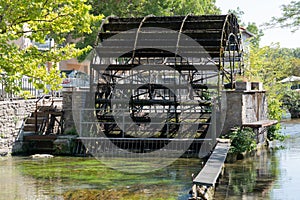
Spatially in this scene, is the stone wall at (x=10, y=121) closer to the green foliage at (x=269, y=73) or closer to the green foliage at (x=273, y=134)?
the green foliage at (x=273, y=134)

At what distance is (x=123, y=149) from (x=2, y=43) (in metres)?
7.18

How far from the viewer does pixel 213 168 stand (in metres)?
10.3

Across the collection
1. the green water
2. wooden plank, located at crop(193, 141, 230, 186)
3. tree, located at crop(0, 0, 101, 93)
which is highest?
tree, located at crop(0, 0, 101, 93)

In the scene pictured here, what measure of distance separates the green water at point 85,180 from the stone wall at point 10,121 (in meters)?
1.08

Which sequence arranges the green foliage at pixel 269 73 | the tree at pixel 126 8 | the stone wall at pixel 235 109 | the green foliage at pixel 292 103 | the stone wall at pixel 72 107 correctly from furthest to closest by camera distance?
1. the green foliage at pixel 292 103
2. the tree at pixel 126 8
3. the green foliage at pixel 269 73
4. the stone wall at pixel 72 107
5. the stone wall at pixel 235 109

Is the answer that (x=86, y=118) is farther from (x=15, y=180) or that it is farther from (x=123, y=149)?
(x=15, y=180)

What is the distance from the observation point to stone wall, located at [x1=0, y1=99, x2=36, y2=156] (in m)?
15.5

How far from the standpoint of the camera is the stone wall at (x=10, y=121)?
50.8 feet

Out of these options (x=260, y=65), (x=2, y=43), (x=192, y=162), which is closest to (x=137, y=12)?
(x=260, y=65)

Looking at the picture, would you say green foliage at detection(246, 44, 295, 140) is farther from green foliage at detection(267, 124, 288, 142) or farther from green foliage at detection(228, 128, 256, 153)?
green foliage at detection(228, 128, 256, 153)

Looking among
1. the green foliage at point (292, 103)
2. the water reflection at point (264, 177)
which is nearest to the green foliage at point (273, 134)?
the water reflection at point (264, 177)

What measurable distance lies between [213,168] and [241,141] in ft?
13.5

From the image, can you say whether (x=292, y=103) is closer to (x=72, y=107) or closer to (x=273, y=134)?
(x=273, y=134)

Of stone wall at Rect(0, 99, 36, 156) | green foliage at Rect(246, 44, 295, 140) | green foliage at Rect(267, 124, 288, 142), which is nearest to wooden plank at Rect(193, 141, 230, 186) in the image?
green foliage at Rect(267, 124, 288, 142)
